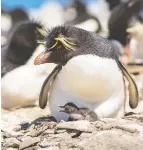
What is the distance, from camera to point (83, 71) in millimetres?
1793

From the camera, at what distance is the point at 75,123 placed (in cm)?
167

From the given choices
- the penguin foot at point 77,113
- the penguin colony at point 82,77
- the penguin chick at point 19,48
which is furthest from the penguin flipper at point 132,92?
the penguin chick at point 19,48

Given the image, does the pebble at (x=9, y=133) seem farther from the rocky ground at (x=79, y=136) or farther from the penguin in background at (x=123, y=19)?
the penguin in background at (x=123, y=19)

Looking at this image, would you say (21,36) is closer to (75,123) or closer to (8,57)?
(8,57)

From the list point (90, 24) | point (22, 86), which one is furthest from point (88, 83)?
point (90, 24)

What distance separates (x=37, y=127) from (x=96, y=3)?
17.9ft

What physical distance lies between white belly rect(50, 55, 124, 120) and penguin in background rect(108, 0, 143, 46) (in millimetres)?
3164

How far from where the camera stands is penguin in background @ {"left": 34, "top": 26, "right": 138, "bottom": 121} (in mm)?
1803

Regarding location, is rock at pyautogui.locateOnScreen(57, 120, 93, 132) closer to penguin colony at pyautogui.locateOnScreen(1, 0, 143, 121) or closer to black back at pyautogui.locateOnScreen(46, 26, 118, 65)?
penguin colony at pyautogui.locateOnScreen(1, 0, 143, 121)

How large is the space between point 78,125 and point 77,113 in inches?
4.4

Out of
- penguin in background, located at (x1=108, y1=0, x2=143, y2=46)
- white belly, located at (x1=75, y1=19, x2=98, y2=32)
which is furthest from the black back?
penguin in background, located at (x1=108, y1=0, x2=143, y2=46)

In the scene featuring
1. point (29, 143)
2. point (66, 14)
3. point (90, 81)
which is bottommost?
point (29, 143)

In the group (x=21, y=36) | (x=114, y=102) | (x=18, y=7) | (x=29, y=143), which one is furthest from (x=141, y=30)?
(x=18, y=7)

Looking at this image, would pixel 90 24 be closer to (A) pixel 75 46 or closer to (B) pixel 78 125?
(A) pixel 75 46
